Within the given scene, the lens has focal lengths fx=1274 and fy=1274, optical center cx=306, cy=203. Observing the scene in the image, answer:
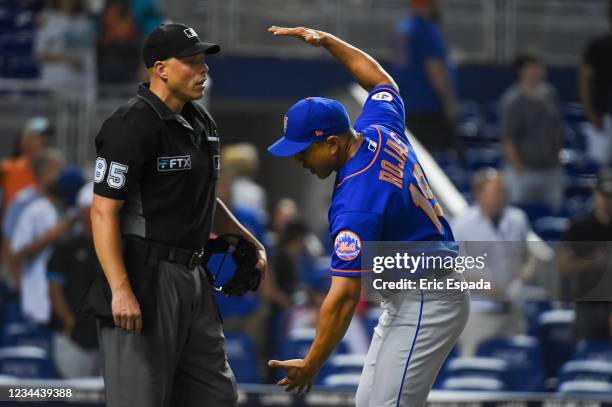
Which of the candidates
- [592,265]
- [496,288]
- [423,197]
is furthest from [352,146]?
[496,288]

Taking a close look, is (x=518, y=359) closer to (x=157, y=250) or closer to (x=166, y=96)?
(x=157, y=250)

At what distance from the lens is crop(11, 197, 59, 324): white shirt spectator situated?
8.91 metres

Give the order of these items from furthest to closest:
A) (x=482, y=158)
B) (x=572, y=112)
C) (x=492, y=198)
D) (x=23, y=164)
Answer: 1. (x=572, y=112)
2. (x=482, y=158)
3. (x=23, y=164)
4. (x=492, y=198)

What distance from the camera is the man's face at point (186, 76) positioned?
16.3ft

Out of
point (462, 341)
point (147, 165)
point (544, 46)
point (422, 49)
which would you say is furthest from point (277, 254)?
point (544, 46)

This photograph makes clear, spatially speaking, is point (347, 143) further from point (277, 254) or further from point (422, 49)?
point (422, 49)

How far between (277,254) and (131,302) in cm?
444

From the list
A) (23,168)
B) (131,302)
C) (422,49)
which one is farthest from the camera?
(422,49)

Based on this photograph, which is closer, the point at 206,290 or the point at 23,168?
the point at 206,290

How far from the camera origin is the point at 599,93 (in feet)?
38.2

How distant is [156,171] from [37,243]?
443 centimetres

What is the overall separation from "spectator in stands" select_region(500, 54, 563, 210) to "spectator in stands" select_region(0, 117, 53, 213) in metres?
3.85

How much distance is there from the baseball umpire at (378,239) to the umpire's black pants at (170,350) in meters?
0.48

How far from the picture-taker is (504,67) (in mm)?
13617
